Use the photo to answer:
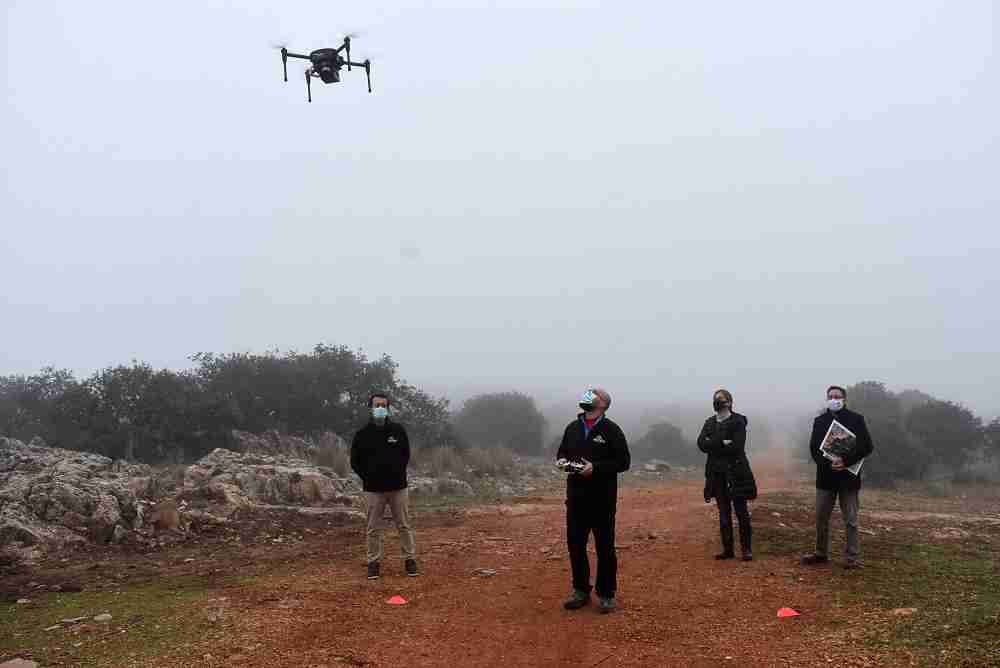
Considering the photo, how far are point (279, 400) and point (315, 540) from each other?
15065 mm

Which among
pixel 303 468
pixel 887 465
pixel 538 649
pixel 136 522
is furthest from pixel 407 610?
pixel 887 465

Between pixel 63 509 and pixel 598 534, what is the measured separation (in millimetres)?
8144

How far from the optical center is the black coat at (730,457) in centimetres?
866

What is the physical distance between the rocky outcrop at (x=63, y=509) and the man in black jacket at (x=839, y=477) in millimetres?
9368

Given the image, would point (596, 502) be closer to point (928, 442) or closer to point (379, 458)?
point (379, 458)

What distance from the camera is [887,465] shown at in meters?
23.8

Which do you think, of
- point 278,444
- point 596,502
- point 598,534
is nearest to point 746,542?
point 598,534

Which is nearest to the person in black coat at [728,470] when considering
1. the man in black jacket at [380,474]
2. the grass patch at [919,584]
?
the grass patch at [919,584]

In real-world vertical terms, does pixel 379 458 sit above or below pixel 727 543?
above

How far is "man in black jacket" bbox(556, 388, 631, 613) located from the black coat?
2.53m

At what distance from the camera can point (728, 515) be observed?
28.9 feet

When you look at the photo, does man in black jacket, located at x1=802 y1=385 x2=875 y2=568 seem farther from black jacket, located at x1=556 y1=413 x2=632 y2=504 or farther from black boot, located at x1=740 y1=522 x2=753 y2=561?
black jacket, located at x1=556 y1=413 x2=632 y2=504

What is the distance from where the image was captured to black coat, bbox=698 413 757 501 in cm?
866

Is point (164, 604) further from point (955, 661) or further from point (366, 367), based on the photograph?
point (366, 367)
